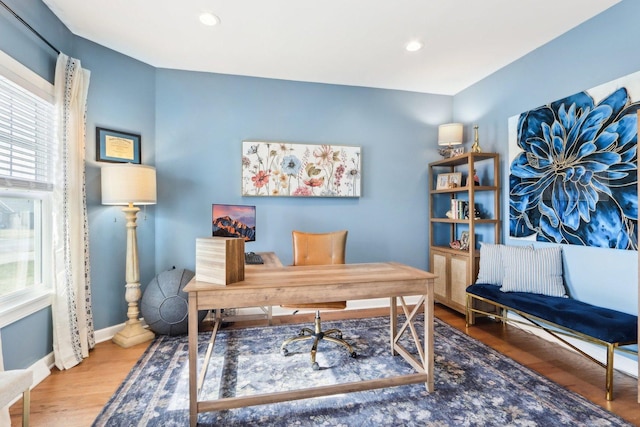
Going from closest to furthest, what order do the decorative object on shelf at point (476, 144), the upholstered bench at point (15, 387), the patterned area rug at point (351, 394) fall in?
the upholstered bench at point (15, 387), the patterned area rug at point (351, 394), the decorative object on shelf at point (476, 144)

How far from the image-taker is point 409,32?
2.63 meters

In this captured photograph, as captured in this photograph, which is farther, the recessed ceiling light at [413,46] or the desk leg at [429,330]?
the recessed ceiling light at [413,46]

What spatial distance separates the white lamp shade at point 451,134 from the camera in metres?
3.63

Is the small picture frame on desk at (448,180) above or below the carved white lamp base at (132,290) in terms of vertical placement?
above

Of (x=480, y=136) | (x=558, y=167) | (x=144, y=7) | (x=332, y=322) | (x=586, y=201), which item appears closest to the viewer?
(x=144, y=7)

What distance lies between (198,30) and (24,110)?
138 centimetres

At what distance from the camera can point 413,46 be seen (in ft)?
9.32

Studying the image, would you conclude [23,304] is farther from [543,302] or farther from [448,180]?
[448,180]

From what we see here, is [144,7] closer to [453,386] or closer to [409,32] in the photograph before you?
[409,32]

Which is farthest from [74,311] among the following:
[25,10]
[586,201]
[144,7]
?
[586,201]

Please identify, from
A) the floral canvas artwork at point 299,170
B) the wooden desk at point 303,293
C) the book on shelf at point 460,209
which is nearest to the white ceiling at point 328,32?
the floral canvas artwork at point 299,170

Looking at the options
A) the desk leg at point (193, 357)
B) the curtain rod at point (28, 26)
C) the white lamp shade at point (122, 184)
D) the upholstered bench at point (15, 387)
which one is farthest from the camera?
the white lamp shade at point (122, 184)

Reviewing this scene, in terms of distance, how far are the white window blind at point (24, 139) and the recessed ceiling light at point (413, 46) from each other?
296 centimetres

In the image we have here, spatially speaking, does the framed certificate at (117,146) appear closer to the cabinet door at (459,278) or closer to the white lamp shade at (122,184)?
the white lamp shade at (122,184)
